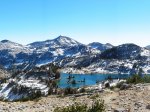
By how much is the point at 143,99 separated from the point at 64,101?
34.5ft

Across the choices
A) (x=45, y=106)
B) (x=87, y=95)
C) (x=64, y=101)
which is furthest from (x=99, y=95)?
(x=45, y=106)

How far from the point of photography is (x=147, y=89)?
48.7 meters

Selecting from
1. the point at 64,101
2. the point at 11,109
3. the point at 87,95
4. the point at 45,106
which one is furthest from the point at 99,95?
the point at 11,109

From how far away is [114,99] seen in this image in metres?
43.8

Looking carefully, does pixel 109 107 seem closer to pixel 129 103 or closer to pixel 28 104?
pixel 129 103

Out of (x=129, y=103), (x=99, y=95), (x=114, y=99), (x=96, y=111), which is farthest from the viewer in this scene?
(x=99, y=95)

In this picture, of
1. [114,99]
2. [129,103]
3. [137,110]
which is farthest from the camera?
[114,99]

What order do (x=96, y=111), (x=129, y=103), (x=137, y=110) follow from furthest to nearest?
(x=129, y=103), (x=137, y=110), (x=96, y=111)

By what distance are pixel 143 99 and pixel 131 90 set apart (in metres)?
6.47

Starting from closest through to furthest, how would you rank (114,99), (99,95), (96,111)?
(96,111) → (114,99) → (99,95)

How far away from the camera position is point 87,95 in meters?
48.5

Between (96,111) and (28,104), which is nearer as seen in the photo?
(96,111)

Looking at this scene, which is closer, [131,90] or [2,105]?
[2,105]

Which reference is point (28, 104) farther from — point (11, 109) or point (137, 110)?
point (137, 110)
